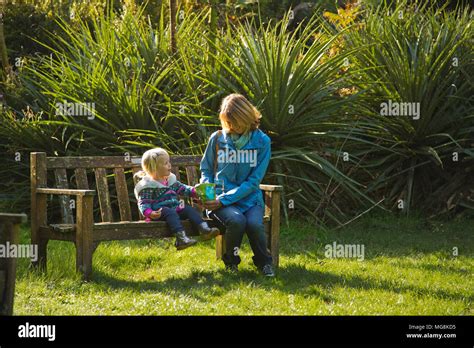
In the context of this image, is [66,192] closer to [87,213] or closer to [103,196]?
[87,213]

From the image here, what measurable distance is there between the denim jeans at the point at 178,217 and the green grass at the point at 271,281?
0.41 metres

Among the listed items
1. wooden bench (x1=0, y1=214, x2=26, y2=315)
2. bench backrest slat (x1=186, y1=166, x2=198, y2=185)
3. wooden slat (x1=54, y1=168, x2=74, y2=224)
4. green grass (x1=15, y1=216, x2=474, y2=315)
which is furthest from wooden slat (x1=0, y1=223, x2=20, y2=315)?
bench backrest slat (x1=186, y1=166, x2=198, y2=185)

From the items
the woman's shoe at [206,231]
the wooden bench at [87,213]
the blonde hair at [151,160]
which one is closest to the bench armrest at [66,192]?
the wooden bench at [87,213]

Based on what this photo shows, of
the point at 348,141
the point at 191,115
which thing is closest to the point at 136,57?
the point at 191,115

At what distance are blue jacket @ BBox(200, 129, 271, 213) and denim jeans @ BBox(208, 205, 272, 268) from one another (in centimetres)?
8

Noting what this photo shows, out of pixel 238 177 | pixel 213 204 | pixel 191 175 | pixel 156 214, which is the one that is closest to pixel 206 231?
pixel 213 204

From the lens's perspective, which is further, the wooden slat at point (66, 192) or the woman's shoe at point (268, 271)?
the woman's shoe at point (268, 271)

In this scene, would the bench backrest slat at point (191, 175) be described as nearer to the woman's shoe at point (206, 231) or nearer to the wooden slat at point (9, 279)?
the woman's shoe at point (206, 231)

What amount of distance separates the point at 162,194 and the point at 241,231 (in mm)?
714

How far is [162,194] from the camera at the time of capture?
7066mm

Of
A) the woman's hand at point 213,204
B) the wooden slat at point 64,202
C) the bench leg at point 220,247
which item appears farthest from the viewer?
the bench leg at point 220,247

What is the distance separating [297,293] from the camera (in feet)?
20.7

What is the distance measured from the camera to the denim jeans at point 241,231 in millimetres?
6957

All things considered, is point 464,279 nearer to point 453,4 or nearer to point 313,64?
point 313,64
